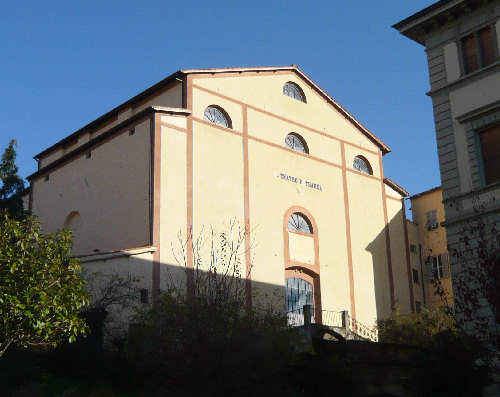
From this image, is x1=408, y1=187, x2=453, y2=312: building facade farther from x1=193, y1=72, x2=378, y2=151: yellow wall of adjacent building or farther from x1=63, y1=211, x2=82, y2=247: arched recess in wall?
x1=63, y1=211, x2=82, y2=247: arched recess in wall

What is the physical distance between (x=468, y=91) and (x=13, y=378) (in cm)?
1519

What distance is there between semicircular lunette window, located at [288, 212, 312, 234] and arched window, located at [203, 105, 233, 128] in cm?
506

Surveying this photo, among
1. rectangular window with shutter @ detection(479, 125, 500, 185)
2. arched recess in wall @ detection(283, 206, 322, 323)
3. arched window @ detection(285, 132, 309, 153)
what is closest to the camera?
rectangular window with shutter @ detection(479, 125, 500, 185)

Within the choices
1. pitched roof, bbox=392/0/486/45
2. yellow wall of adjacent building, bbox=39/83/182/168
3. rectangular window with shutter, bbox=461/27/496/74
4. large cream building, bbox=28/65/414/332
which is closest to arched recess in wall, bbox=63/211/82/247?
large cream building, bbox=28/65/414/332

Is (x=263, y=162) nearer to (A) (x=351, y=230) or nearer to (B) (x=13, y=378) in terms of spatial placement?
(A) (x=351, y=230)

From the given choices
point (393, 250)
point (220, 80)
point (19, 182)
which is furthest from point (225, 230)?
point (19, 182)

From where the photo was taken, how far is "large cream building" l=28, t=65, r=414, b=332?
28.5 metres

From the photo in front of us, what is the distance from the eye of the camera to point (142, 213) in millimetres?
27969

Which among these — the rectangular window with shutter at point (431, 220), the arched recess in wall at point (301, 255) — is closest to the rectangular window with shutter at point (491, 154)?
the arched recess in wall at point (301, 255)

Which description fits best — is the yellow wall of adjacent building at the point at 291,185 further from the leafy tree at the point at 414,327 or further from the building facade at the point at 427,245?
the leafy tree at the point at 414,327

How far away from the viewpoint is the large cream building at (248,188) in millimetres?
28453

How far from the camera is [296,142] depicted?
34.6 meters

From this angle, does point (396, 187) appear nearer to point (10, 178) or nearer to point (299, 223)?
point (299, 223)

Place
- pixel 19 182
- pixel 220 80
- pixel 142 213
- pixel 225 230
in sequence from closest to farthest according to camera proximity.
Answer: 1. pixel 142 213
2. pixel 225 230
3. pixel 220 80
4. pixel 19 182
